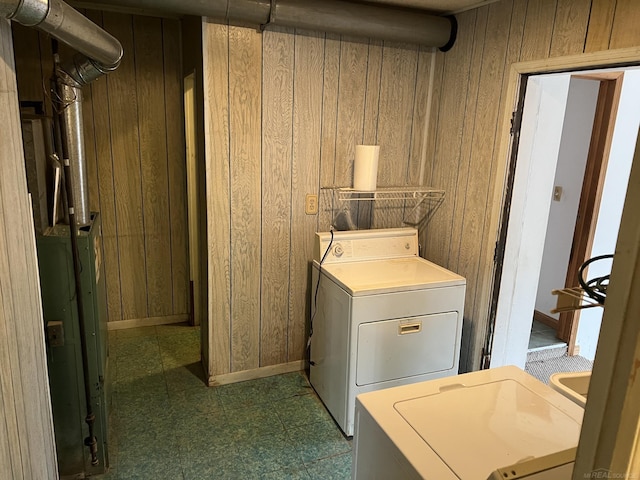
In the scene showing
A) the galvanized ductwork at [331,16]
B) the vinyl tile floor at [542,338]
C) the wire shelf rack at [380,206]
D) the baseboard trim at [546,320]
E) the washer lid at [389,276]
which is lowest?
the vinyl tile floor at [542,338]

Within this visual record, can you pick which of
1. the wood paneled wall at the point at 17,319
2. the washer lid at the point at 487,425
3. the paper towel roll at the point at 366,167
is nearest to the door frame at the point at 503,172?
the paper towel roll at the point at 366,167

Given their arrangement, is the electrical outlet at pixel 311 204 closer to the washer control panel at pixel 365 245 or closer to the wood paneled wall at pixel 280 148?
the wood paneled wall at pixel 280 148

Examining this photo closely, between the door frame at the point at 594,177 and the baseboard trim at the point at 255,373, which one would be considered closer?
the baseboard trim at the point at 255,373

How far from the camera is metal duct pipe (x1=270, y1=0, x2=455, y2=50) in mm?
2418

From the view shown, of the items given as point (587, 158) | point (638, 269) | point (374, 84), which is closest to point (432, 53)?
point (374, 84)

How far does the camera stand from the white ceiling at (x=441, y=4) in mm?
2475

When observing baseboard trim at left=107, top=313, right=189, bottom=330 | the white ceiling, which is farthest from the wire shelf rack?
baseboard trim at left=107, top=313, right=189, bottom=330

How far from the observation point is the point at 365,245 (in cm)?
288

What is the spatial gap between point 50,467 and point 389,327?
1.61 meters

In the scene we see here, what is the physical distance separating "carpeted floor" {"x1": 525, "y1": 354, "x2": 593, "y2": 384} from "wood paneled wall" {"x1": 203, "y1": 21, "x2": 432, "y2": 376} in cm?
159

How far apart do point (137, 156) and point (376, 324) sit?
7.27ft

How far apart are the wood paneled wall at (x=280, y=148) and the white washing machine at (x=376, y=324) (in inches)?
11.4

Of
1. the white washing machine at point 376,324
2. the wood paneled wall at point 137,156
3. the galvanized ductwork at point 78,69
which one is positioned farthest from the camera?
the wood paneled wall at point 137,156

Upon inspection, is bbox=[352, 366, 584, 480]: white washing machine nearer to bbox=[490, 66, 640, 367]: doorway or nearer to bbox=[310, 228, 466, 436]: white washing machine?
bbox=[310, 228, 466, 436]: white washing machine
